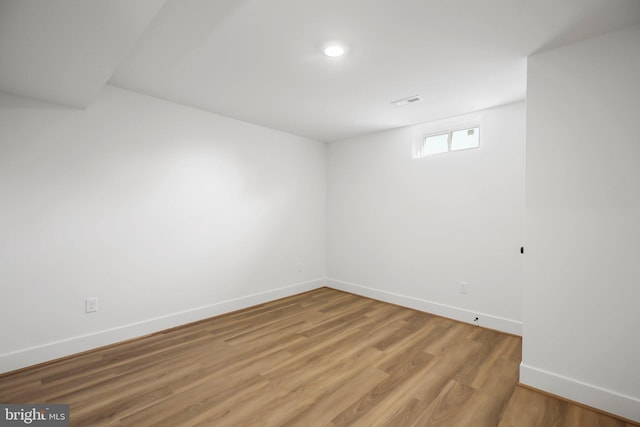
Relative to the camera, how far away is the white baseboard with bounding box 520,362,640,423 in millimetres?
1807

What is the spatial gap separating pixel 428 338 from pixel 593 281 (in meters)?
1.51

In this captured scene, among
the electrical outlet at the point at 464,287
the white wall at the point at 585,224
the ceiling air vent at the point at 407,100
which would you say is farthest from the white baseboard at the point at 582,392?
A: the ceiling air vent at the point at 407,100

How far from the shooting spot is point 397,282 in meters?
4.07

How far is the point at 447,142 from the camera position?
12.2ft

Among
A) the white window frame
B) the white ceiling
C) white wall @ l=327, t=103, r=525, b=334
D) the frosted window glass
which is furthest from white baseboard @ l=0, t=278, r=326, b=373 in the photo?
the frosted window glass

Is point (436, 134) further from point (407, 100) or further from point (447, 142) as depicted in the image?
point (407, 100)

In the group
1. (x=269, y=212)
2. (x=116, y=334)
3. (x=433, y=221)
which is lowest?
(x=116, y=334)

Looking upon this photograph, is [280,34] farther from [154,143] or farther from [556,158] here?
[556,158]

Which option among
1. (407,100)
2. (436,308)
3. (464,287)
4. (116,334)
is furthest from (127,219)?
(464,287)

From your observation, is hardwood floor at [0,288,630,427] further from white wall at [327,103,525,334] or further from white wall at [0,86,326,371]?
white wall at [327,103,525,334]

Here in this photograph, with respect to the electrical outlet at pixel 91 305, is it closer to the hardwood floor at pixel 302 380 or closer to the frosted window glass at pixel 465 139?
the hardwood floor at pixel 302 380

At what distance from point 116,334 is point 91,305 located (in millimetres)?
372

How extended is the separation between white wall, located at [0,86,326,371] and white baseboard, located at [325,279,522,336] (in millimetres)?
1178

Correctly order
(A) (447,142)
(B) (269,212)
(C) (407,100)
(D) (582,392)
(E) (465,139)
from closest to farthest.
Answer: (D) (582,392) < (C) (407,100) < (E) (465,139) < (A) (447,142) < (B) (269,212)
